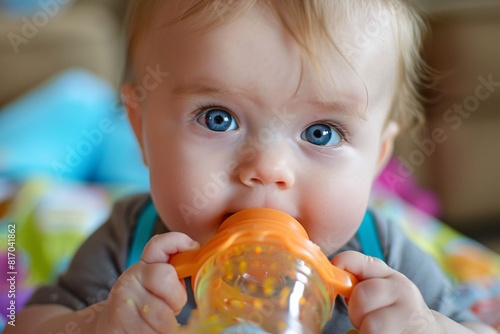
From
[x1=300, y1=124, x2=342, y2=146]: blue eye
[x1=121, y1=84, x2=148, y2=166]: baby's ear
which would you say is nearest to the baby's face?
[x1=300, y1=124, x2=342, y2=146]: blue eye

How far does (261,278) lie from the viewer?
0.51 meters

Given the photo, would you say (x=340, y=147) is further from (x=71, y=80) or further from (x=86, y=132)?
(x=71, y=80)

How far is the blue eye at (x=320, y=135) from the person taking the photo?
607 millimetres

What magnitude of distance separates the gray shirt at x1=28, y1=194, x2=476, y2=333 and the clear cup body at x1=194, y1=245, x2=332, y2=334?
10.8 inches

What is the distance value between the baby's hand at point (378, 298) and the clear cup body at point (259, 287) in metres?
0.04

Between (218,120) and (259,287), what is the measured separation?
0.56 feet

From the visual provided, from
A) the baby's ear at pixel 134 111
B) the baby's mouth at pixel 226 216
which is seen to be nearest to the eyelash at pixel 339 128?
the baby's mouth at pixel 226 216

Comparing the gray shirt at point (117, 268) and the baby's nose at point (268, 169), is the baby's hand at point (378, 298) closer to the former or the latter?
the baby's nose at point (268, 169)

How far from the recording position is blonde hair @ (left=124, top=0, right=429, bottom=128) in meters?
0.58

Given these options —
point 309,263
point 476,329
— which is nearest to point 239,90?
point 309,263

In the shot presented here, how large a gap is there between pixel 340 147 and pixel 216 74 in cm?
14

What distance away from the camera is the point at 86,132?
58.0 inches

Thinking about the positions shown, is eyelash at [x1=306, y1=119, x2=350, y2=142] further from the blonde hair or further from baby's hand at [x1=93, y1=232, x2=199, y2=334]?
baby's hand at [x1=93, y1=232, x2=199, y2=334]

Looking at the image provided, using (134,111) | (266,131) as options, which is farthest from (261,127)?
(134,111)
